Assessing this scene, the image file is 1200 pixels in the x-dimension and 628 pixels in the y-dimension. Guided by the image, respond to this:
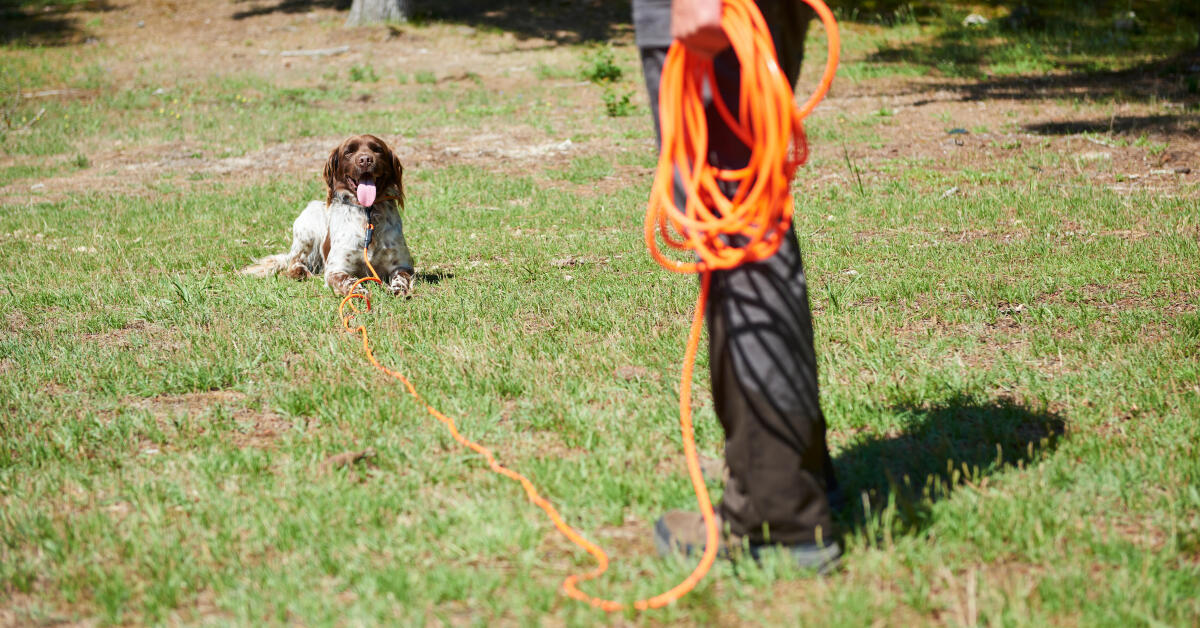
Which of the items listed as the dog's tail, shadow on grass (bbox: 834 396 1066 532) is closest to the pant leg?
shadow on grass (bbox: 834 396 1066 532)

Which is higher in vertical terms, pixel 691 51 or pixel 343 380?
pixel 691 51

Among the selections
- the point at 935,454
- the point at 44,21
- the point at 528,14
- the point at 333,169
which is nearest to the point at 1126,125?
the point at 333,169

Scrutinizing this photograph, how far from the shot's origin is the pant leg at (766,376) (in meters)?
2.70

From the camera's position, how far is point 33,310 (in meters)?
6.16

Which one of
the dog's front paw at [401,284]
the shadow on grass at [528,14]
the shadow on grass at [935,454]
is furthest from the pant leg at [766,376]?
the shadow on grass at [528,14]

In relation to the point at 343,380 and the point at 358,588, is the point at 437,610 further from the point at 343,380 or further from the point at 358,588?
the point at 343,380

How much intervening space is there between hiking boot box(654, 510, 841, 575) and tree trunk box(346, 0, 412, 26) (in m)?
20.4

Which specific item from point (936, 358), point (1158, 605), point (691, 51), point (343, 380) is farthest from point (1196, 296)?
point (343, 380)

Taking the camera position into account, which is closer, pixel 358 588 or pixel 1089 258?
pixel 358 588

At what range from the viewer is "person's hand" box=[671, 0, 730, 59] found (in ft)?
7.98

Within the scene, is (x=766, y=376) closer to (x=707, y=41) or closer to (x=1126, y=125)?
(x=707, y=41)

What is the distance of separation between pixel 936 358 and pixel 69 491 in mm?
3574

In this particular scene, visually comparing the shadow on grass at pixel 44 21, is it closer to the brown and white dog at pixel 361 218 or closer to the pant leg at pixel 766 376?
the brown and white dog at pixel 361 218

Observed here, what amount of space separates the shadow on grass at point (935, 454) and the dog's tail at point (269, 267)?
4613 mm
